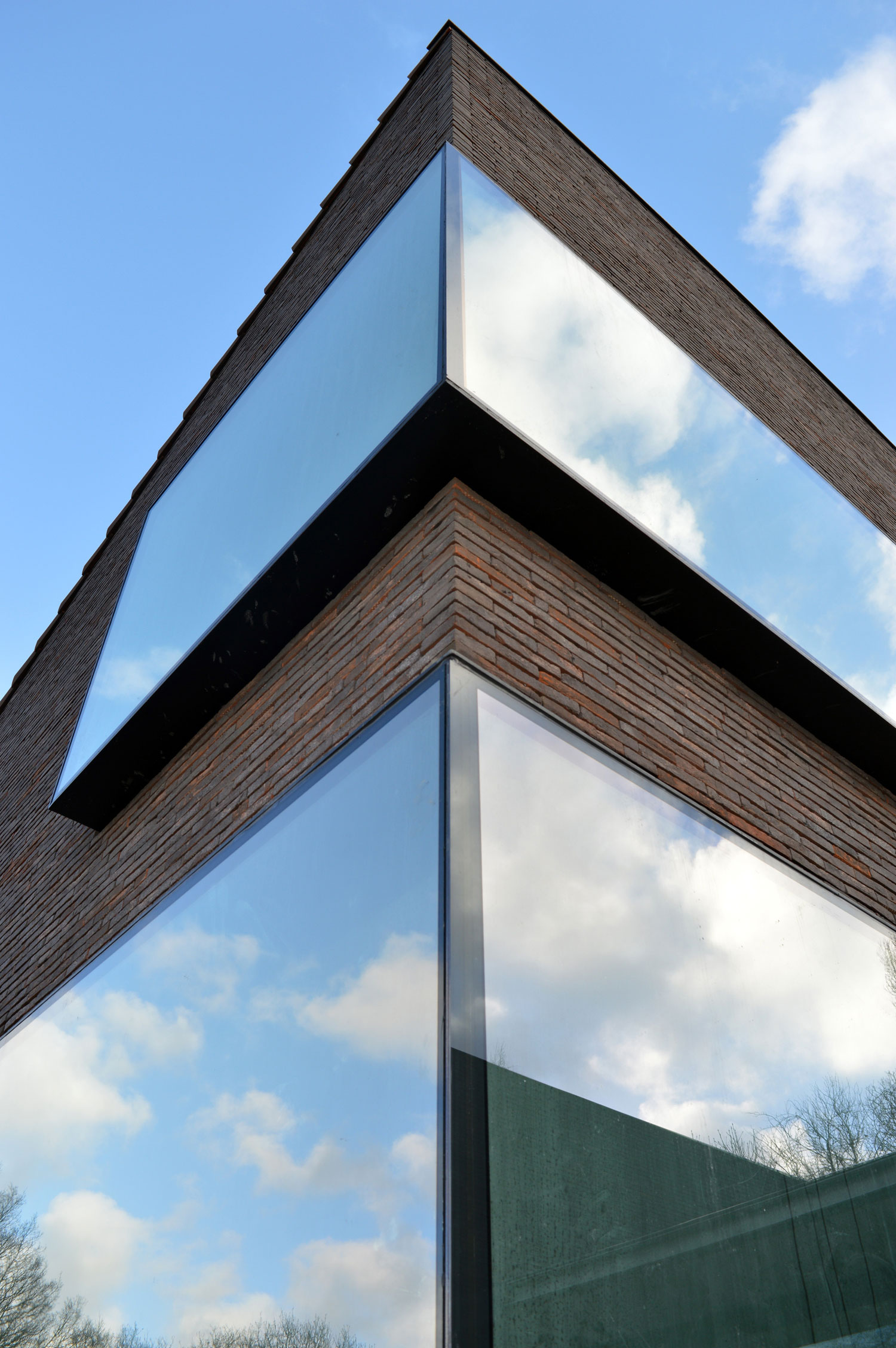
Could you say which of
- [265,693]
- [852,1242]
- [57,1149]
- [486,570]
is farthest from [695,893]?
[57,1149]

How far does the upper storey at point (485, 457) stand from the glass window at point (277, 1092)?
127 centimetres

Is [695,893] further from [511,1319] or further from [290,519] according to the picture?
[290,519]

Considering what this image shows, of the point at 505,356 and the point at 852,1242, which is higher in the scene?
the point at 505,356

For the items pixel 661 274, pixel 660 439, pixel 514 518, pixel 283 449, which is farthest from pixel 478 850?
pixel 661 274

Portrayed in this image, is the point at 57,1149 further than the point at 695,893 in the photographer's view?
Yes

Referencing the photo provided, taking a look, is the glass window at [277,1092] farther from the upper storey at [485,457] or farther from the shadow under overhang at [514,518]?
the upper storey at [485,457]

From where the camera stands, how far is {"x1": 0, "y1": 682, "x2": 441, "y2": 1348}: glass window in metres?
2.75

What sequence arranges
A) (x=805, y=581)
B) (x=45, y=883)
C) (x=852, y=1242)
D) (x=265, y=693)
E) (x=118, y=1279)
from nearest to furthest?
(x=852, y=1242) → (x=118, y=1279) → (x=265, y=693) → (x=805, y=581) → (x=45, y=883)

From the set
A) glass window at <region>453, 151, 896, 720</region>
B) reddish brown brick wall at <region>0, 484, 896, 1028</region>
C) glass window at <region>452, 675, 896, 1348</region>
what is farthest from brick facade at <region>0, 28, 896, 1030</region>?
glass window at <region>453, 151, 896, 720</region>

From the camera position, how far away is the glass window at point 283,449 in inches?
A: 187

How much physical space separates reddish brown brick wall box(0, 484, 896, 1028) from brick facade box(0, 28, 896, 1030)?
0.5 inches

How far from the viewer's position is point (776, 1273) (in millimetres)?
2938

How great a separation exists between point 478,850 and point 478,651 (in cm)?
84

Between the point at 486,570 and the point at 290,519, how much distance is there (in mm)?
1386
